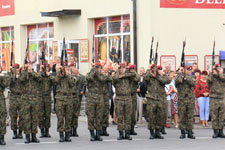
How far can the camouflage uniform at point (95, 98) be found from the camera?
1631 centimetres

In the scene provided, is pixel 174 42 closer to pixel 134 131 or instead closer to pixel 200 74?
pixel 200 74

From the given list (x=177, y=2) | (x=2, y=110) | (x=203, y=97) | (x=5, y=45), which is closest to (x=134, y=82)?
(x=203, y=97)

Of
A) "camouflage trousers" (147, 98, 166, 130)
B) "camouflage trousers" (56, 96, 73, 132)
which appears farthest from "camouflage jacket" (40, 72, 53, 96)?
"camouflage trousers" (147, 98, 166, 130)

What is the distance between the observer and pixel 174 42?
24.2m

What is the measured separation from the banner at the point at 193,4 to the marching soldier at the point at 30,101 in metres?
9.57

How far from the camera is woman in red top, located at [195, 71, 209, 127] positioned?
19.5 meters

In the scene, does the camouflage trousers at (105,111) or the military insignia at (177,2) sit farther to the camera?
the military insignia at (177,2)

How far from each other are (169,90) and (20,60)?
516 inches

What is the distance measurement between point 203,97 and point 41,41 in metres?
12.9

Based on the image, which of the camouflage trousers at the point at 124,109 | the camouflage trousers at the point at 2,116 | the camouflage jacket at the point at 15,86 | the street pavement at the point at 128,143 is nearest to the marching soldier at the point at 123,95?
the camouflage trousers at the point at 124,109

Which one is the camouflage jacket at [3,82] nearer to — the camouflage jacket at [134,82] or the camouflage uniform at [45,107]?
the camouflage uniform at [45,107]

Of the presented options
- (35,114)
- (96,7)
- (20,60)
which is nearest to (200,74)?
(35,114)

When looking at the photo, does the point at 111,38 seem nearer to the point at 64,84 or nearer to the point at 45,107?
the point at 45,107

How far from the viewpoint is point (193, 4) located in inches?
969
